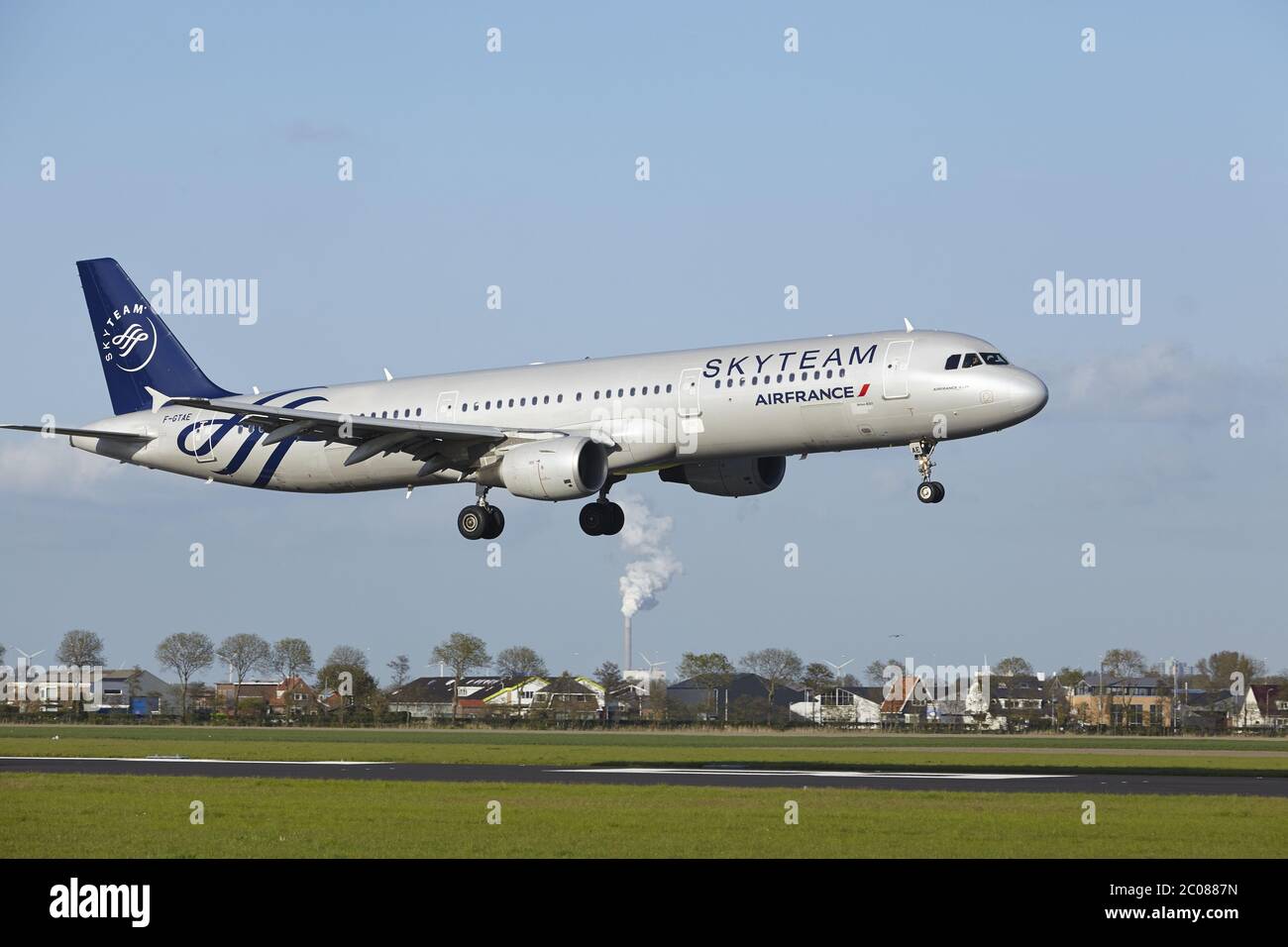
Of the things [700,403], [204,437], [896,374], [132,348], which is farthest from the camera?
[132,348]

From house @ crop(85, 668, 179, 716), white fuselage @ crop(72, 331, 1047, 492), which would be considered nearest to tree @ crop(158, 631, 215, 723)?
house @ crop(85, 668, 179, 716)

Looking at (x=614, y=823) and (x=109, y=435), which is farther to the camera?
(x=109, y=435)

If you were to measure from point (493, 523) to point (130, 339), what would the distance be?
65.3ft

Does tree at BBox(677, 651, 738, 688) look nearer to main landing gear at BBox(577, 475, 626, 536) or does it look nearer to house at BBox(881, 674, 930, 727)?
house at BBox(881, 674, 930, 727)

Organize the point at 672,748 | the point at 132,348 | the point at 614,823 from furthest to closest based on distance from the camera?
1. the point at 132,348
2. the point at 672,748
3. the point at 614,823

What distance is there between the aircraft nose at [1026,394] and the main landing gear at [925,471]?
2.77 m

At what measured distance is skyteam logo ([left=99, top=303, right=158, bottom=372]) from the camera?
218 ft

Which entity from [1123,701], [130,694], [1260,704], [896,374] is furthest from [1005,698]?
[896,374]

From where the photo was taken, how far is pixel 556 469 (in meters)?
50.7

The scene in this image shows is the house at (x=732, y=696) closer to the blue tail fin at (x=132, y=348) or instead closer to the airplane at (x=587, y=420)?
the blue tail fin at (x=132, y=348)

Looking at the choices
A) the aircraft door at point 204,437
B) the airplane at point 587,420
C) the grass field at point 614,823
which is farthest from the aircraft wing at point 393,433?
the grass field at point 614,823

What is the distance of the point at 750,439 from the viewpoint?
4966 cm

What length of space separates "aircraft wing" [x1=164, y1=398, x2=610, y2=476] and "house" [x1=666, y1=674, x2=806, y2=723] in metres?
55.3

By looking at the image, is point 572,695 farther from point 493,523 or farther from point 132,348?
point 493,523
